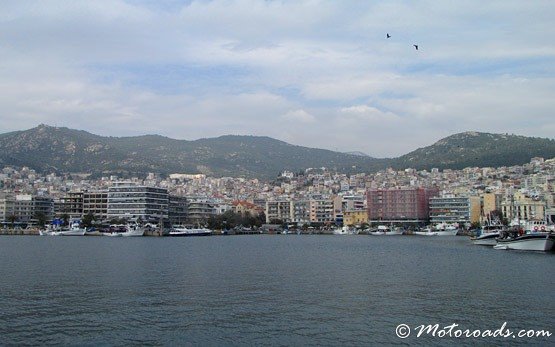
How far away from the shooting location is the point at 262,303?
20281mm

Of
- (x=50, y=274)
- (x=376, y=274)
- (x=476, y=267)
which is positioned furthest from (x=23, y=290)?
(x=476, y=267)

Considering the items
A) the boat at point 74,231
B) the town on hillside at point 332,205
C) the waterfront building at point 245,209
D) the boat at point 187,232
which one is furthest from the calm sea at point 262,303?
the waterfront building at point 245,209

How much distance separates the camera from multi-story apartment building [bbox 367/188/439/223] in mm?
129250

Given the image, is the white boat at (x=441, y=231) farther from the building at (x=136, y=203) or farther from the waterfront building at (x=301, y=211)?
the building at (x=136, y=203)

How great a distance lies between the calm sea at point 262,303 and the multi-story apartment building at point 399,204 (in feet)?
319

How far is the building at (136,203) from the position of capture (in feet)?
400

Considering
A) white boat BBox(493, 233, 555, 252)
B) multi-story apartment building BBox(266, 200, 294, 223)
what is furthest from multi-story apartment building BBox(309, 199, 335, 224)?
white boat BBox(493, 233, 555, 252)

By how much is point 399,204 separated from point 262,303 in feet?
373

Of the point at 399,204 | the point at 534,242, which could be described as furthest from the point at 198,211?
the point at 534,242

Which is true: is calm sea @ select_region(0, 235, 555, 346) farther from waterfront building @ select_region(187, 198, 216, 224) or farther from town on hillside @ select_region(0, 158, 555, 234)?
waterfront building @ select_region(187, 198, 216, 224)

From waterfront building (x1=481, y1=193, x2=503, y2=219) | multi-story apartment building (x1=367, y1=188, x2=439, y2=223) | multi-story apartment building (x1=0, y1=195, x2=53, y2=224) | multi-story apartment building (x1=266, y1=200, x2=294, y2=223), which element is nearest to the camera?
waterfront building (x1=481, y1=193, x2=503, y2=219)

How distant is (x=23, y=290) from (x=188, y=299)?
22.7ft

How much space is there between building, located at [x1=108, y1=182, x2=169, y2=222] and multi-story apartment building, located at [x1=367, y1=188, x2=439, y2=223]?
45611mm

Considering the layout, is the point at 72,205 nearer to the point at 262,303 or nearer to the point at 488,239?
the point at 488,239
